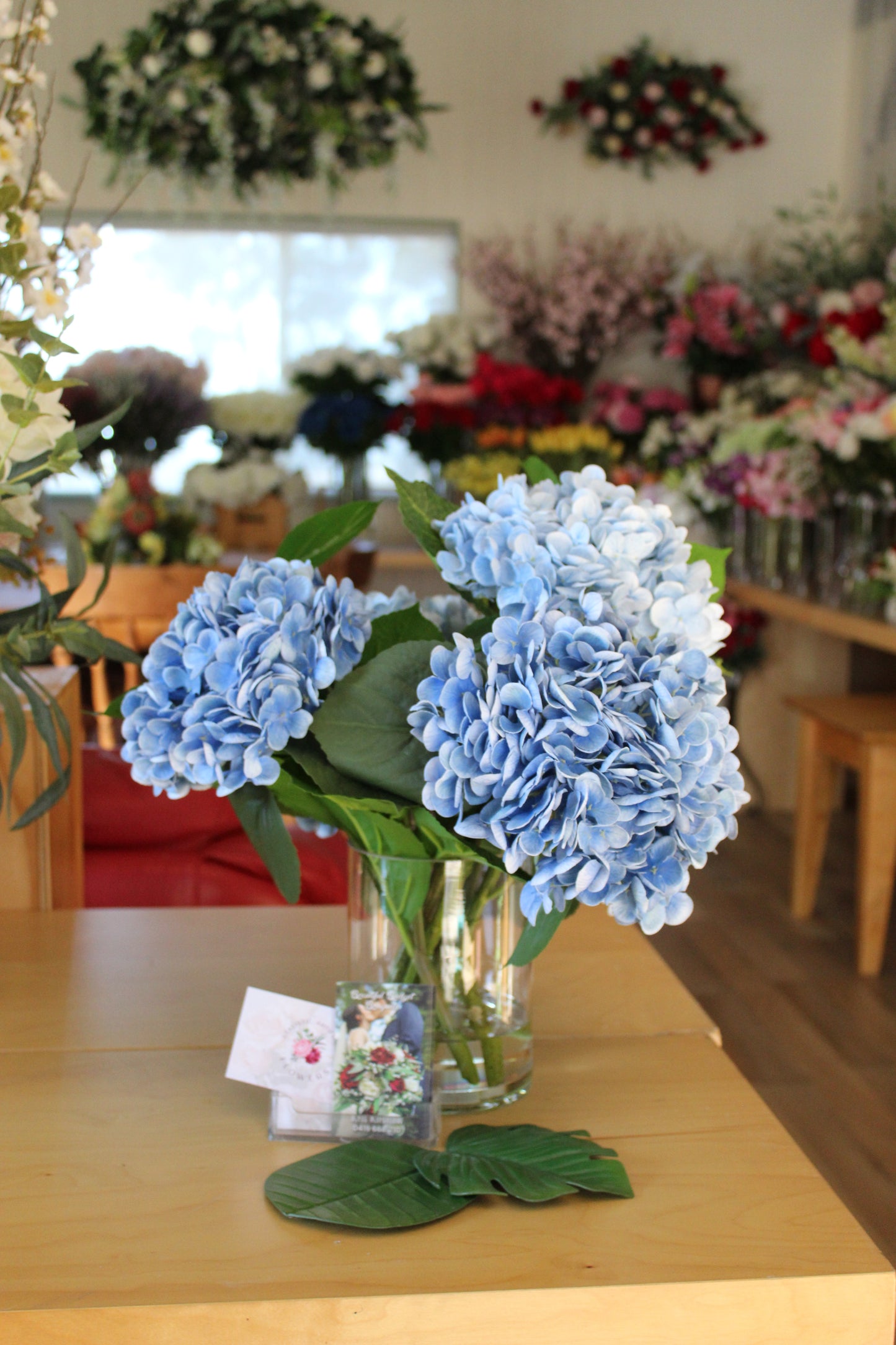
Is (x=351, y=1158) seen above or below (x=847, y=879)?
above

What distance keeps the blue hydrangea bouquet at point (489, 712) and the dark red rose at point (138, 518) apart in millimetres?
2188

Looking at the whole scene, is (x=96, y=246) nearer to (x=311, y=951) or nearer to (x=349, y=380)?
(x=311, y=951)

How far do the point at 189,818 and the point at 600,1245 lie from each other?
1.13m

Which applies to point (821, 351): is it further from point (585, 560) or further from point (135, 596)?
point (585, 560)

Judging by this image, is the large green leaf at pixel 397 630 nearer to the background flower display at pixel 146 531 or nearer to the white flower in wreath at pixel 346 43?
the background flower display at pixel 146 531

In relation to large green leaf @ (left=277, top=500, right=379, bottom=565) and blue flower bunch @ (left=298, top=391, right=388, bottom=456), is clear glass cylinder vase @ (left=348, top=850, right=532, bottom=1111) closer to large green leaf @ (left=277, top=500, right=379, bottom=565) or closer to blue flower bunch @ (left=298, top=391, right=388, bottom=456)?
large green leaf @ (left=277, top=500, right=379, bottom=565)

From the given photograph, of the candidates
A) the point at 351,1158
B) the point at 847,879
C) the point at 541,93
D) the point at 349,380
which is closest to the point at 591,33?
the point at 541,93

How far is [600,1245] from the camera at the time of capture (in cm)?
67

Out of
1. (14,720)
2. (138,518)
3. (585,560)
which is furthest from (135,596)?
(585,560)

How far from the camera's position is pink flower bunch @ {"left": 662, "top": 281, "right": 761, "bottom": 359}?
4.25 m

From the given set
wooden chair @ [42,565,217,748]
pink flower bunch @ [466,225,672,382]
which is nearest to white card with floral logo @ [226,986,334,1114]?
wooden chair @ [42,565,217,748]

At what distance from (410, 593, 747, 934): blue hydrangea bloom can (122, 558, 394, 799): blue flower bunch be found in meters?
0.08

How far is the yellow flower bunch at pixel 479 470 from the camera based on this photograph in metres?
3.95

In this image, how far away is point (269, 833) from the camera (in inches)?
29.1
